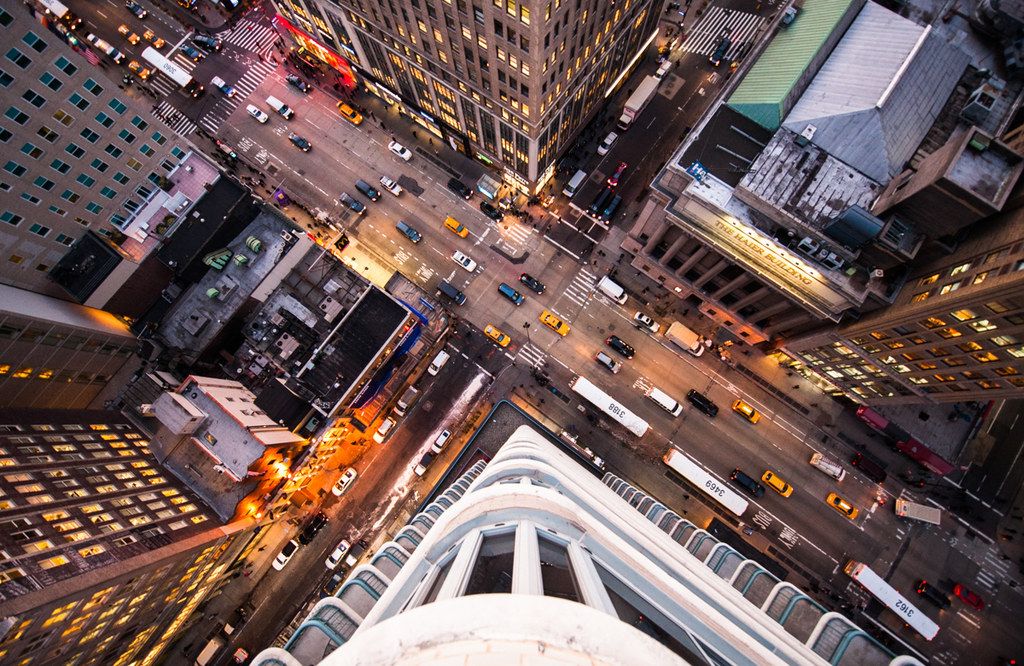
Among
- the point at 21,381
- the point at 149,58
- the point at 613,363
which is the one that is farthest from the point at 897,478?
the point at 149,58

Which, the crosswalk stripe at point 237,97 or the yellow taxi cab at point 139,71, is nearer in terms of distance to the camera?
the crosswalk stripe at point 237,97

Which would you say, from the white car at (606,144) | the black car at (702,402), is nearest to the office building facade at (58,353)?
the white car at (606,144)

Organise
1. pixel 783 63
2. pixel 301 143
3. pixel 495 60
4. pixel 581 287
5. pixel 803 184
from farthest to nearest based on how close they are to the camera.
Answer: pixel 301 143, pixel 581 287, pixel 783 63, pixel 495 60, pixel 803 184

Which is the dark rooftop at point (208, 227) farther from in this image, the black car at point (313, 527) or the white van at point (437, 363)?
the black car at point (313, 527)

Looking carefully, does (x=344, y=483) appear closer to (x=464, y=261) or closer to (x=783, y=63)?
(x=464, y=261)

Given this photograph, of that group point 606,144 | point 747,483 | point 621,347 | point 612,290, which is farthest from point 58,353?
point 747,483

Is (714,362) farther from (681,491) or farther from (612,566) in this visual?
(612,566)
